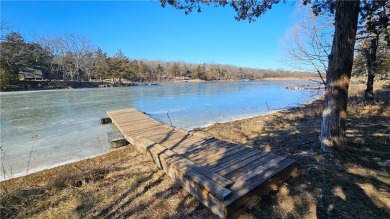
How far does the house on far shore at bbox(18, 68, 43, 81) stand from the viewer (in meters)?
40.7

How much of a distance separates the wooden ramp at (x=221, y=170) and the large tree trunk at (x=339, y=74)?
1.18 m

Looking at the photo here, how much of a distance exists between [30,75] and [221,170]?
176ft

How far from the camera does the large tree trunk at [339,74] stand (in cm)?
342

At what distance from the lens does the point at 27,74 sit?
42.7 m

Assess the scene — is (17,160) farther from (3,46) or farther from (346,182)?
(3,46)

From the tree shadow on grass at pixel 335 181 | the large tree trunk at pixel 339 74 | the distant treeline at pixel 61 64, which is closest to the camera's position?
the tree shadow on grass at pixel 335 181

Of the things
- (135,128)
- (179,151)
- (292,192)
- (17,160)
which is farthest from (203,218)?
(17,160)

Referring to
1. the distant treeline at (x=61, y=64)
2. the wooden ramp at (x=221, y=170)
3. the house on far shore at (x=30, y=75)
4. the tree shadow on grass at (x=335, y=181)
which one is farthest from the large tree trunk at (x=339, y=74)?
the house on far shore at (x=30, y=75)

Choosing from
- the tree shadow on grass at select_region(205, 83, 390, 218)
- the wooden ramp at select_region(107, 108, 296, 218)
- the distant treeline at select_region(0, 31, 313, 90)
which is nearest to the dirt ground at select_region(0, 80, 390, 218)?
the tree shadow on grass at select_region(205, 83, 390, 218)

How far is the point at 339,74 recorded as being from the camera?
356cm

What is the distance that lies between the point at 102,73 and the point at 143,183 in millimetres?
49352

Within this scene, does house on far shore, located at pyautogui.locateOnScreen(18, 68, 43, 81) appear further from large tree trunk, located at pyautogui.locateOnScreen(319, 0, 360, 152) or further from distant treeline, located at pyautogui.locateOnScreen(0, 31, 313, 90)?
large tree trunk, located at pyautogui.locateOnScreen(319, 0, 360, 152)

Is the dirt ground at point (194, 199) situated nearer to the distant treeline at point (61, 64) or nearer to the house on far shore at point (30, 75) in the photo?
the distant treeline at point (61, 64)

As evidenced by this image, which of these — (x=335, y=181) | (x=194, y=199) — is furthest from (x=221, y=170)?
(x=335, y=181)
